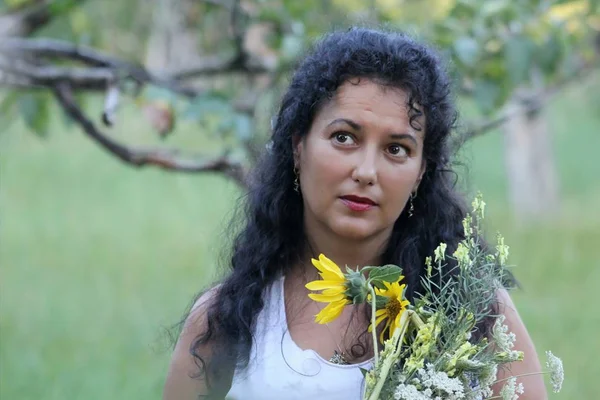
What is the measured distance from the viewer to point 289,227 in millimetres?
2557

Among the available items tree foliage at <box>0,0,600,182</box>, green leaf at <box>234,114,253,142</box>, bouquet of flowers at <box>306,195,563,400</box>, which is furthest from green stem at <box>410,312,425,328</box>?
green leaf at <box>234,114,253,142</box>

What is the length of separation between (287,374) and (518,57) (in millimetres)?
1998

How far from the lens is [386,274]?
6.84 ft

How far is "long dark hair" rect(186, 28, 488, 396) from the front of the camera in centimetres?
238

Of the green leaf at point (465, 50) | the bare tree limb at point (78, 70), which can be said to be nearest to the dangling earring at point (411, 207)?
the green leaf at point (465, 50)

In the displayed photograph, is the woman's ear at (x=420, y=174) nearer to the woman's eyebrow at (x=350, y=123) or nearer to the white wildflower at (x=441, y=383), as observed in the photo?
the woman's eyebrow at (x=350, y=123)

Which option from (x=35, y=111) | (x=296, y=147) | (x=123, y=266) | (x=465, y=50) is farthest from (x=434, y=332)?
(x=123, y=266)

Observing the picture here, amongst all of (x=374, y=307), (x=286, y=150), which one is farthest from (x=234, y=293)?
(x=374, y=307)

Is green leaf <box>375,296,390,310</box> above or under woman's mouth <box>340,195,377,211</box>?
under

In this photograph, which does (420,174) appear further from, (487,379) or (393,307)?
(487,379)

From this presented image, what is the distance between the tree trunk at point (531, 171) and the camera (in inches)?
404

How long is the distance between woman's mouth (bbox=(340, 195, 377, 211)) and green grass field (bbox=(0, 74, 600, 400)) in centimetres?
73

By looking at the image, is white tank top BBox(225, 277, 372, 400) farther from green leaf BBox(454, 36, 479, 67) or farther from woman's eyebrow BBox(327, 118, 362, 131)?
green leaf BBox(454, 36, 479, 67)

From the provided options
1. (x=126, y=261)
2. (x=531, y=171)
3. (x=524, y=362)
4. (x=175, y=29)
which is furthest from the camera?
(x=531, y=171)
